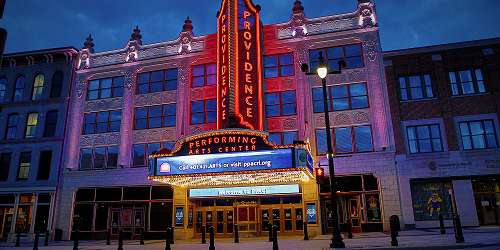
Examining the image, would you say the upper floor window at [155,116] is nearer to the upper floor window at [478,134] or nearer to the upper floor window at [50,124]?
the upper floor window at [50,124]

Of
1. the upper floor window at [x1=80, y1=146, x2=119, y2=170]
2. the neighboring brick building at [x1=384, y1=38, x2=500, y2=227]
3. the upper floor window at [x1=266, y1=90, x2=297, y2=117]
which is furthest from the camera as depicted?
the upper floor window at [x1=80, y1=146, x2=119, y2=170]

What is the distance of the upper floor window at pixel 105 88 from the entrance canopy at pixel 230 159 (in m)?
11.3

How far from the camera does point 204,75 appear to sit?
31.4 metres

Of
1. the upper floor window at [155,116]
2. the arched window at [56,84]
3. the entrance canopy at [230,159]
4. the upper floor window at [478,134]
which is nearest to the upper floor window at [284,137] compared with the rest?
the entrance canopy at [230,159]

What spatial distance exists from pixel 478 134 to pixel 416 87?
198 inches

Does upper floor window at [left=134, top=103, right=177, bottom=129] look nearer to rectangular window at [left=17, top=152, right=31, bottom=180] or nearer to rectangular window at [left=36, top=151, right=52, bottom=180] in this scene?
rectangular window at [left=36, top=151, right=52, bottom=180]

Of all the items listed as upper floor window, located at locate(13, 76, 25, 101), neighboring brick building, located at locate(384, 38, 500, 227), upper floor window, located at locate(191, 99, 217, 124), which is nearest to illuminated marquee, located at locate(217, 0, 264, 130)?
upper floor window, located at locate(191, 99, 217, 124)

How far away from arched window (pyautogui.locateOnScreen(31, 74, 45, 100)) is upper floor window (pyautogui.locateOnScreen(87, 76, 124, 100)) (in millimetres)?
4702

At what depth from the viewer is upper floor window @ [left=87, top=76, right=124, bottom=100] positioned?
110 ft

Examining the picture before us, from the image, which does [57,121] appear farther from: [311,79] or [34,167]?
[311,79]

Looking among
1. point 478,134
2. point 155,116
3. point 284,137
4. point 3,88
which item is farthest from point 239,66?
point 3,88

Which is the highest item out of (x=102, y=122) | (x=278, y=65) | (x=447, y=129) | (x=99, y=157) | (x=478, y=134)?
(x=278, y=65)

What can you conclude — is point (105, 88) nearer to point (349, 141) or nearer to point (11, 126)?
point (11, 126)

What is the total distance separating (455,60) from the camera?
27062mm
